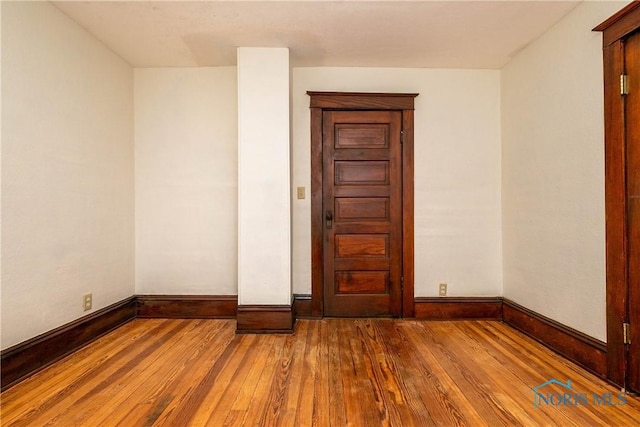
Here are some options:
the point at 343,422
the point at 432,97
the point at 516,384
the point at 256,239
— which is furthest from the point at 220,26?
the point at 516,384

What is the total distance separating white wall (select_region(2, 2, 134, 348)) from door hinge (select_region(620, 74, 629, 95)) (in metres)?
3.71

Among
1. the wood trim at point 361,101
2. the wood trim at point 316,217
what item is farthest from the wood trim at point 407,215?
the wood trim at point 316,217

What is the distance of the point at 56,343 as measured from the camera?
2311 mm

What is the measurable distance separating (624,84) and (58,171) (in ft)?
12.3

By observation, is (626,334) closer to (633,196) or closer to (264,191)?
(633,196)

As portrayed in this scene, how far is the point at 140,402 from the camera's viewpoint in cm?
182

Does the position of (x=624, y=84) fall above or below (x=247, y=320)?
above

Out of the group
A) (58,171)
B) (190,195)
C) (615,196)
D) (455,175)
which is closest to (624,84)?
(615,196)

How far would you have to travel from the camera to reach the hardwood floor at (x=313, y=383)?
1.68 meters

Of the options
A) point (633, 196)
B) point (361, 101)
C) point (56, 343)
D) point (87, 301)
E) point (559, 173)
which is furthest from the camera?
point (361, 101)

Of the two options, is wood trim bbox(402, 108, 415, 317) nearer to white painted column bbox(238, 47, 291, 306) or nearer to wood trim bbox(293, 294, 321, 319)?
wood trim bbox(293, 294, 321, 319)

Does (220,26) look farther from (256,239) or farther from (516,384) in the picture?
(516,384)

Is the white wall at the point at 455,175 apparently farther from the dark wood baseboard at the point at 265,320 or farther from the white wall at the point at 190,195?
the white wall at the point at 190,195

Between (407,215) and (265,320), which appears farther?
(407,215)
